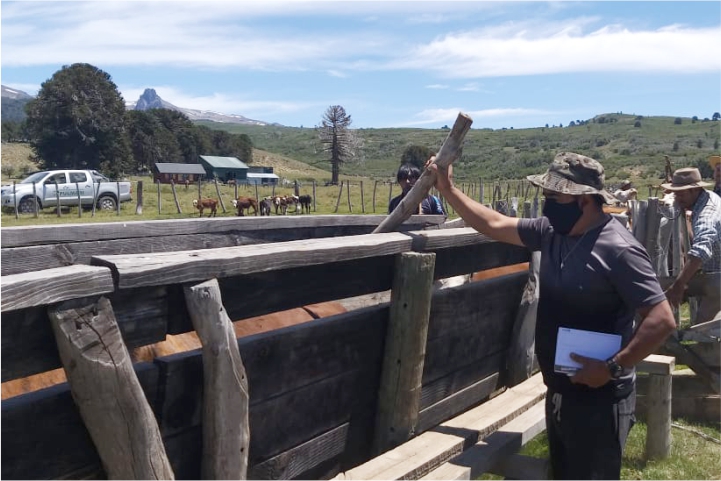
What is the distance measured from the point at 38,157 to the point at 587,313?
65.1m

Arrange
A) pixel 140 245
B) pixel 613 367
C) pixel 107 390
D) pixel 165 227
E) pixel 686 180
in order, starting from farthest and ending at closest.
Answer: pixel 686 180, pixel 165 227, pixel 140 245, pixel 613 367, pixel 107 390

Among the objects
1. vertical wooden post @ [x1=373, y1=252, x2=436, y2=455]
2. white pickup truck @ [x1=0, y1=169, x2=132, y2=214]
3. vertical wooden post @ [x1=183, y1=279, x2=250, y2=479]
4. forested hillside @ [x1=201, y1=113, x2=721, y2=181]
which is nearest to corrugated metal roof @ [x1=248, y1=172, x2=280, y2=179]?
forested hillside @ [x1=201, y1=113, x2=721, y2=181]

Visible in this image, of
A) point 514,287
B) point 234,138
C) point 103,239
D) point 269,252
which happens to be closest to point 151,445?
point 269,252

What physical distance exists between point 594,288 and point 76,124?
62357 mm

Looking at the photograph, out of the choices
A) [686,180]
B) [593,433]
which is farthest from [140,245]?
[686,180]

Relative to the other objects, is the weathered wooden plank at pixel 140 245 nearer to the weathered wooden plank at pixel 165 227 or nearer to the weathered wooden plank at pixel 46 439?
the weathered wooden plank at pixel 165 227

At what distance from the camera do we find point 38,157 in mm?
61344

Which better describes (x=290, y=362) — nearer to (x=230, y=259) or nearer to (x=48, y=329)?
(x=230, y=259)

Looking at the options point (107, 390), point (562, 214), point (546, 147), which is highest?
point (546, 147)

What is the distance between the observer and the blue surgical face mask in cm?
305

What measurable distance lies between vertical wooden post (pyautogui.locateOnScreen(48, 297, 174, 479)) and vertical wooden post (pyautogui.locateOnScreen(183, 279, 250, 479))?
0.22 m

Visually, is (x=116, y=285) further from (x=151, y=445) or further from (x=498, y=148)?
(x=498, y=148)

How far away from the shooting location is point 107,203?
97.1 feet

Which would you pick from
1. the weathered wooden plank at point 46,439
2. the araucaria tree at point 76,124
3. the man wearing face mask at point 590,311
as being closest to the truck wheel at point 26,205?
the man wearing face mask at point 590,311
